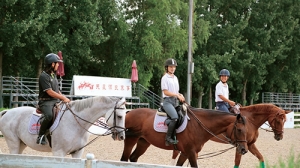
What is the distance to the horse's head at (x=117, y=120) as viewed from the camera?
7.79m

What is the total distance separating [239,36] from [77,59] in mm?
18456

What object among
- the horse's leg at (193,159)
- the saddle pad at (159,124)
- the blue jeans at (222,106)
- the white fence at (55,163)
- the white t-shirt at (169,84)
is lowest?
the horse's leg at (193,159)

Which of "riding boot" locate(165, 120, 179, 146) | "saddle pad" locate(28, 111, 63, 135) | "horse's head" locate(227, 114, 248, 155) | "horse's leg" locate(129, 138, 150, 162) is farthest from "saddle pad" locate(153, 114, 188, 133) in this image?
"saddle pad" locate(28, 111, 63, 135)

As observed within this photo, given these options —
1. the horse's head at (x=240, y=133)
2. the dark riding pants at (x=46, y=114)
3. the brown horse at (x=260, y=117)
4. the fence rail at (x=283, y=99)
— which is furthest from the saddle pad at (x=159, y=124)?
the fence rail at (x=283, y=99)

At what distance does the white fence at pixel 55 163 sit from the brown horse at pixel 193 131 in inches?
142

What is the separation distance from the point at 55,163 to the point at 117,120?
2.12m

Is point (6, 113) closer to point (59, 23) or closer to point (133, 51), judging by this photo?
point (59, 23)

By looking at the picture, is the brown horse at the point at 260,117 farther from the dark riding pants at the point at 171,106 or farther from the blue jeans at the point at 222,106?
the dark riding pants at the point at 171,106

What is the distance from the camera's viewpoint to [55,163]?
19.4 feet

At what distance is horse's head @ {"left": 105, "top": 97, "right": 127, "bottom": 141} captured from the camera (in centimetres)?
779

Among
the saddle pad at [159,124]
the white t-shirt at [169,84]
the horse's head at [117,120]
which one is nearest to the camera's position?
the horse's head at [117,120]

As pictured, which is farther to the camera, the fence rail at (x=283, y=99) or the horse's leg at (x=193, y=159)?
the fence rail at (x=283, y=99)

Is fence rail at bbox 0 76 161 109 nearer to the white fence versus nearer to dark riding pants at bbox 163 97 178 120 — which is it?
dark riding pants at bbox 163 97 178 120

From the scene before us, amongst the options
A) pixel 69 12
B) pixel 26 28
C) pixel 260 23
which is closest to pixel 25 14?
pixel 26 28
